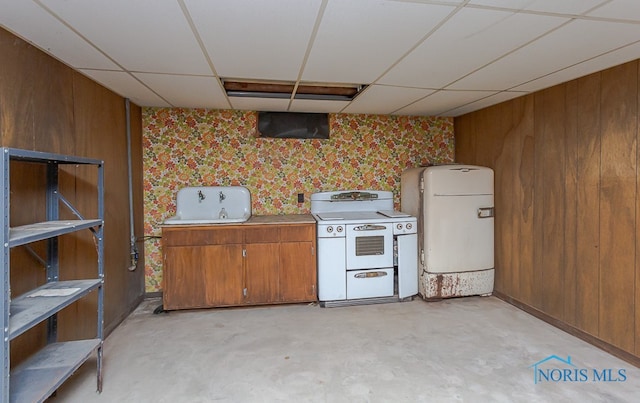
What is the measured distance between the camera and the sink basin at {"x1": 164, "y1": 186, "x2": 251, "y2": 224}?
3.66m

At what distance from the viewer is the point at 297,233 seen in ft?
11.2

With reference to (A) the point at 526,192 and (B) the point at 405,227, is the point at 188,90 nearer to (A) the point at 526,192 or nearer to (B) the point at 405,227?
(B) the point at 405,227

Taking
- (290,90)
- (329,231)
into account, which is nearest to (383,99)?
(290,90)

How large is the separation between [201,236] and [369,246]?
68.3 inches

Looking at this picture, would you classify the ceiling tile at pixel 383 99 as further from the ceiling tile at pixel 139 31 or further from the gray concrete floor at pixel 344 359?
the gray concrete floor at pixel 344 359

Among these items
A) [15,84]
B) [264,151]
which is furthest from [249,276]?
[15,84]

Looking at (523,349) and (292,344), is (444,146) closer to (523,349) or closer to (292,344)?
(523,349)

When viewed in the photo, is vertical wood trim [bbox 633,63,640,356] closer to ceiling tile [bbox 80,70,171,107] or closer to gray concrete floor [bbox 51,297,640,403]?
gray concrete floor [bbox 51,297,640,403]

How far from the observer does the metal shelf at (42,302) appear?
147 centimetres

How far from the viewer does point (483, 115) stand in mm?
3766

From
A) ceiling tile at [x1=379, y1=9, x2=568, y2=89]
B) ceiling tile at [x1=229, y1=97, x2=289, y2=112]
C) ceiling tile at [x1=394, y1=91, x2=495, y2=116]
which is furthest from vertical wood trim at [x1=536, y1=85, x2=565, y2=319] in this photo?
ceiling tile at [x1=229, y1=97, x2=289, y2=112]

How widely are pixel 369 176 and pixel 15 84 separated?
3304 mm

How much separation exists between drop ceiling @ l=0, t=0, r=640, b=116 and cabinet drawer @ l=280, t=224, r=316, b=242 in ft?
4.76

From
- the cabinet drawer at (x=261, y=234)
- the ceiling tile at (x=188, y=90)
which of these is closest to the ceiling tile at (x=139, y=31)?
the ceiling tile at (x=188, y=90)
